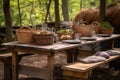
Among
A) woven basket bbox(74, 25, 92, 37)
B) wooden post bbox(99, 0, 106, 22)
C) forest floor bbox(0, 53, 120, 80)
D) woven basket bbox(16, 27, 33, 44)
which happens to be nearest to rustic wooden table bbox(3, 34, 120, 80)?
woven basket bbox(16, 27, 33, 44)

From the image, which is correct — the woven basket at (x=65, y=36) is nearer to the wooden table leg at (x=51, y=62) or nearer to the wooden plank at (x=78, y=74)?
the wooden table leg at (x=51, y=62)

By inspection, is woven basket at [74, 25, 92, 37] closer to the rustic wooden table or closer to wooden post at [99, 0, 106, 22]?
the rustic wooden table

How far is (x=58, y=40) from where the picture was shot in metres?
5.23

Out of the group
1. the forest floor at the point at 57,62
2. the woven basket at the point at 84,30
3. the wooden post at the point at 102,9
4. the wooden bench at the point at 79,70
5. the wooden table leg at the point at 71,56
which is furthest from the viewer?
the wooden post at the point at 102,9

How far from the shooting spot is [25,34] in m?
4.65

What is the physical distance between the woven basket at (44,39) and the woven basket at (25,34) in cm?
10

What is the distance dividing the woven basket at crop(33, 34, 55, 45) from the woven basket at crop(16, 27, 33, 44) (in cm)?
10

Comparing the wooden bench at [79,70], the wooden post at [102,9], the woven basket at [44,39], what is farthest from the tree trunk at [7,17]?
the wooden bench at [79,70]

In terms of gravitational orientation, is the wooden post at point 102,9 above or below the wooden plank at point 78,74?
above

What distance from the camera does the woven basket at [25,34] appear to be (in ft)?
15.3

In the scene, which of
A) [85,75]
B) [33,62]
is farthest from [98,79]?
[33,62]

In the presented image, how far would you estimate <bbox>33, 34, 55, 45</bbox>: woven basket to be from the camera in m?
4.58

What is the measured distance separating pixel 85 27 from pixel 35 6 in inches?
432

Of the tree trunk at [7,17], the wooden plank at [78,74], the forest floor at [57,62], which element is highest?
the tree trunk at [7,17]
